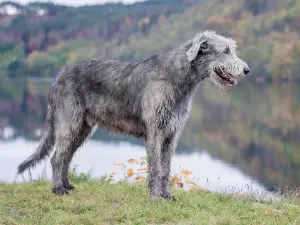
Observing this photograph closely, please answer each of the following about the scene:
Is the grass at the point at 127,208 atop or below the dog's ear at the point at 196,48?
below

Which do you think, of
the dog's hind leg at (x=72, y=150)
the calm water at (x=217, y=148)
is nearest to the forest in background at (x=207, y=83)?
the calm water at (x=217, y=148)

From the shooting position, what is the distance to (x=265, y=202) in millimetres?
9805

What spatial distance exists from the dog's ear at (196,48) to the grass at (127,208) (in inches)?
96.1

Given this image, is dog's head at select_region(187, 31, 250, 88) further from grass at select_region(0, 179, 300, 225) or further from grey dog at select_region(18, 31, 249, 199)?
grass at select_region(0, 179, 300, 225)

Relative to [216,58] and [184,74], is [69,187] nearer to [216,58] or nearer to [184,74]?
[184,74]

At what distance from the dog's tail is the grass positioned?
43 cm

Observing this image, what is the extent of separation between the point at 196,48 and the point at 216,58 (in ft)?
1.22

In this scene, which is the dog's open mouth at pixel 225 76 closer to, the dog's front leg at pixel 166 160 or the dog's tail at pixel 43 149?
the dog's front leg at pixel 166 160

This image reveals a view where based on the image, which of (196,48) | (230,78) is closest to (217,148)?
(230,78)

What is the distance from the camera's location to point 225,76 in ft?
28.2

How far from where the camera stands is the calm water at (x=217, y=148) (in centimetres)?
2297

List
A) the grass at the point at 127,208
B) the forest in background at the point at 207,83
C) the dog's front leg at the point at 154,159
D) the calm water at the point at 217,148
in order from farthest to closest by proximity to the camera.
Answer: the forest in background at the point at 207,83
the calm water at the point at 217,148
the dog's front leg at the point at 154,159
the grass at the point at 127,208

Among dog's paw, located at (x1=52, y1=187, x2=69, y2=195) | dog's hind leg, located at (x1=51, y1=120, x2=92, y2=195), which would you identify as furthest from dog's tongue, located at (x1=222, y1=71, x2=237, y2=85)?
dog's paw, located at (x1=52, y1=187, x2=69, y2=195)

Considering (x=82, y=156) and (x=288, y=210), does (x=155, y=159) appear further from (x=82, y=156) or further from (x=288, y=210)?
(x=82, y=156)
